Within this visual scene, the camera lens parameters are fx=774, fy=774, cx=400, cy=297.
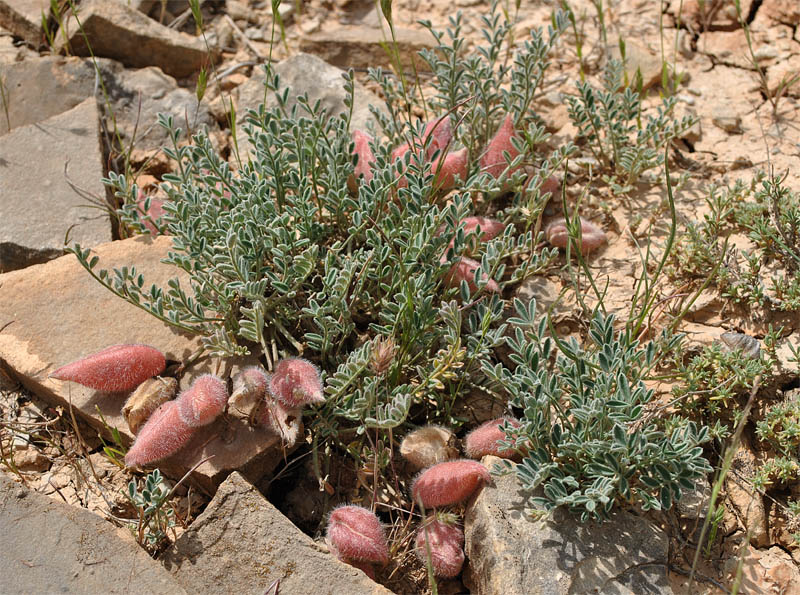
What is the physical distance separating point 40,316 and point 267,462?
1129 millimetres

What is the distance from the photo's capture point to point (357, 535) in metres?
2.42

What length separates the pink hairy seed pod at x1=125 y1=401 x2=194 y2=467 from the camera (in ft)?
8.24

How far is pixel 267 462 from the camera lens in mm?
2635

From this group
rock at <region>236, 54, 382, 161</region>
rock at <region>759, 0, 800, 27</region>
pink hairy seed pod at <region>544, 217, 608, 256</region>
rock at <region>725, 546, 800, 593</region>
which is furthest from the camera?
rock at <region>759, 0, 800, 27</region>

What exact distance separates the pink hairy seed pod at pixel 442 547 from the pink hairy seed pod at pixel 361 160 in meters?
1.39

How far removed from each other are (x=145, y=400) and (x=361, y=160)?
131 centimetres

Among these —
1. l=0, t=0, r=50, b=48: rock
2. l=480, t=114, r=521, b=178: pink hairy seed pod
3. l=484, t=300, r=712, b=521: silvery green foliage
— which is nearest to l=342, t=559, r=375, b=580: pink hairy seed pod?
l=484, t=300, r=712, b=521: silvery green foliage

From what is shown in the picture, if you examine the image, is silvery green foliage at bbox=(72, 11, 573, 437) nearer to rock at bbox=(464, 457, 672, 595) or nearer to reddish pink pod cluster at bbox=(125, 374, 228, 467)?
reddish pink pod cluster at bbox=(125, 374, 228, 467)

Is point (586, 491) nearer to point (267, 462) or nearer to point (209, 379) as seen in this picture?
point (267, 462)

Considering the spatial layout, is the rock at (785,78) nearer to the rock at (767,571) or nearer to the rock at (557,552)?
the rock at (767,571)

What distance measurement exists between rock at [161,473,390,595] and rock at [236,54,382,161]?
6.43 feet

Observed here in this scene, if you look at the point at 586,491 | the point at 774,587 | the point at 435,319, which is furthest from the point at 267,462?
the point at 774,587

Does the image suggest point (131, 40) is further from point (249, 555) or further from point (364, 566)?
point (364, 566)

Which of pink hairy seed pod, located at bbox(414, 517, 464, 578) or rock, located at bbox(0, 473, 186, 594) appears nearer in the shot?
rock, located at bbox(0, 473, 186, 594)
